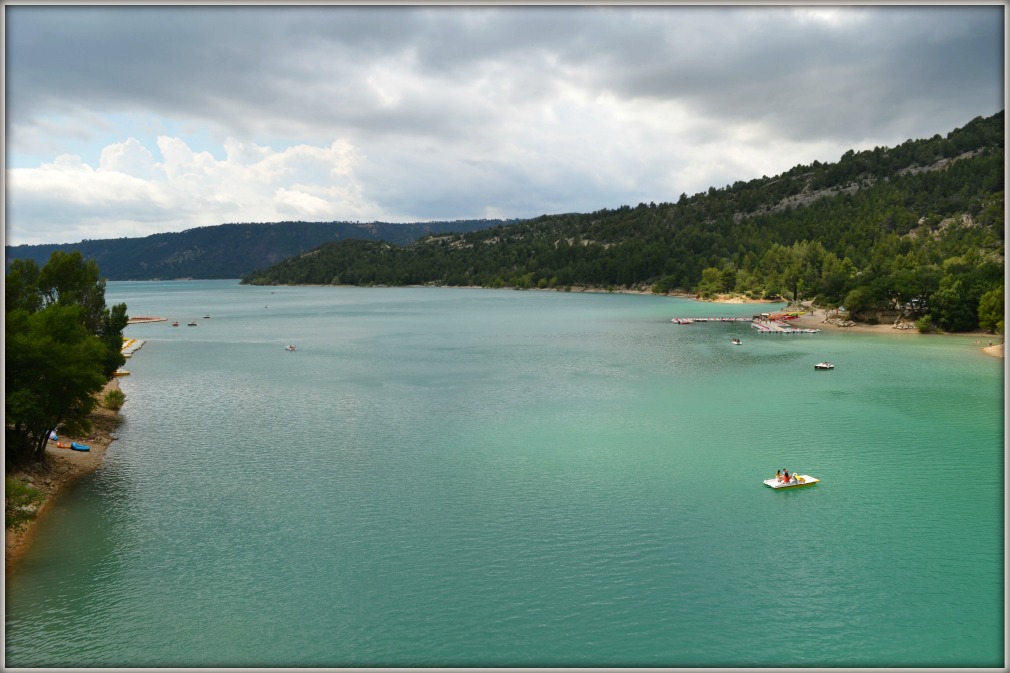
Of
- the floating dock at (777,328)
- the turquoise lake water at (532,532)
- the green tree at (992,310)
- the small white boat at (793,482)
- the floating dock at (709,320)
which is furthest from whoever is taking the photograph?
the floating dock at (709,320)

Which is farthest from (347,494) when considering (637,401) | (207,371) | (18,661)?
(207,371)

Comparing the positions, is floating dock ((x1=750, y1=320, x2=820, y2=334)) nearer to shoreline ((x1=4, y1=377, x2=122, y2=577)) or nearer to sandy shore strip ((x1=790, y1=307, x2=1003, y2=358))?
sandy shore strip ((x1=790, y1=307, x2=1003, y2=358))

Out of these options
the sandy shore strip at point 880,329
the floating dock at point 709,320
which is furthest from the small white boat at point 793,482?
the floating dock at point 709,320

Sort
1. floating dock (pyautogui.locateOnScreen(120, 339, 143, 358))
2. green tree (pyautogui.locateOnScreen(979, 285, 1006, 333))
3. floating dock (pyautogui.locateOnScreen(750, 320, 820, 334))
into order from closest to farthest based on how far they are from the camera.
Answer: green tree (pyautogui.locateOnScreen(979, 285, 1006, 333))
floating dock (pyautogui.locateOnScreen(120, 339, 143, 358))
floating dock (pyautogui.locateOnScreen(750, 320, 820, 334))

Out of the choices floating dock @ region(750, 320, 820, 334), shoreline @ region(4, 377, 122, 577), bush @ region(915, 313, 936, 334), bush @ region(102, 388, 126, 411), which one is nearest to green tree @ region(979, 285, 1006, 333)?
bush @ region(915, 313, 936, 334)

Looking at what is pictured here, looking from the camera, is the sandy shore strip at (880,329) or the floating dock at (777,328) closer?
the sandy shore strip at (880,329)

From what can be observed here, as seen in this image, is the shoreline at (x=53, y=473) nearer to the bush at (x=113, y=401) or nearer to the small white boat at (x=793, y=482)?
the bush at (x=113, y=401)
